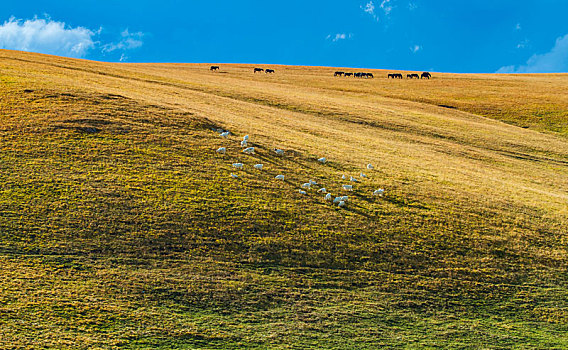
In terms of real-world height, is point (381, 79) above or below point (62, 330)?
above

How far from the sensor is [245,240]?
1692cm

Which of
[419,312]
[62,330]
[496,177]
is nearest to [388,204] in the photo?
[419,312]

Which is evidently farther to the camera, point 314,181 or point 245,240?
point 314,181

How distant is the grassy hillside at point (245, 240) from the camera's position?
1311 centimetres

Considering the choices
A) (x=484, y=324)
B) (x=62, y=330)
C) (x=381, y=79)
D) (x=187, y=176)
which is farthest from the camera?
(x=381, y=79)

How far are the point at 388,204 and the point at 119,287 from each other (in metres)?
12.2

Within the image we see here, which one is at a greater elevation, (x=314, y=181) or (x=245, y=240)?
(x=314, y=181)

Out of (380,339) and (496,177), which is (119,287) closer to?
(380,339)

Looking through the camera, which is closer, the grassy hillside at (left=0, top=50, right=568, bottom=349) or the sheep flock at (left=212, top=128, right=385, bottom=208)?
the grassy hillside at (left=0, top=50, right=568, bottom=349)

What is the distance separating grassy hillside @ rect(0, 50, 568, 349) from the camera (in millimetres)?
13109

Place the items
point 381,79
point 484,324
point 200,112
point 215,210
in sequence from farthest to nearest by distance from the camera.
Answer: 1. point 381,79
2. point 200,112
3. point 215,210
4. point 484,324

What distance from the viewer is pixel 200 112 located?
32156mm

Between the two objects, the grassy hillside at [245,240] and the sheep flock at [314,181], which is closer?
the grassy hillside at [245,240]

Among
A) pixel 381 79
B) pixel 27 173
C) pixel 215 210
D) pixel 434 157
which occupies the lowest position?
pixel 215 210
